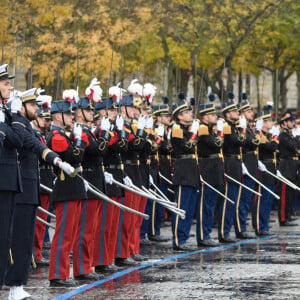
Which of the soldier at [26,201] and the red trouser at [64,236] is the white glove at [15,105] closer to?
the soldier at [26,201]

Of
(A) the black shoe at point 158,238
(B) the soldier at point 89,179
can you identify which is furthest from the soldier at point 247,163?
(B) the soldier at point 89,179

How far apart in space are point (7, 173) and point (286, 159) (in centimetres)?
1040

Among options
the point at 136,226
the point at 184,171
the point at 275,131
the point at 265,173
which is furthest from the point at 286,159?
the point at 136,226

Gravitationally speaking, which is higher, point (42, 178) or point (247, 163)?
point (247, 163)

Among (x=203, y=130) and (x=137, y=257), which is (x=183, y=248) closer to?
(x=137, y=257)

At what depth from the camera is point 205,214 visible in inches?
575

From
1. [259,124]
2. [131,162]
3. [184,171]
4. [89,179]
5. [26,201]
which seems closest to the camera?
[26,201]

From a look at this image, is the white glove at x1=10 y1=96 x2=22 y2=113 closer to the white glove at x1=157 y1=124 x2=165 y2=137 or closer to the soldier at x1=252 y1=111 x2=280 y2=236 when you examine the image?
the white glove at x1=157 y1=124 x2=165 y2=137

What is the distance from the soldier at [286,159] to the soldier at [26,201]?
378 inches

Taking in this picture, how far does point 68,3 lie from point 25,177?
1565cm

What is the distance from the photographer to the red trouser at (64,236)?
10541 mm

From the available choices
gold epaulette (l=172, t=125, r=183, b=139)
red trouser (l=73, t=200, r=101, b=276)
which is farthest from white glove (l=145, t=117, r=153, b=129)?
red trouser (l=73, t=200, r=101, b=276)

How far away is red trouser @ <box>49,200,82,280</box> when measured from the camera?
34.6 feet

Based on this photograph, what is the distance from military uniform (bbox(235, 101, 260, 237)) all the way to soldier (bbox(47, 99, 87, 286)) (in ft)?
18.2
